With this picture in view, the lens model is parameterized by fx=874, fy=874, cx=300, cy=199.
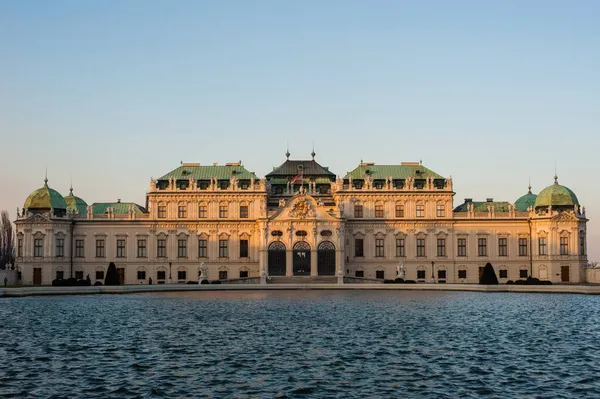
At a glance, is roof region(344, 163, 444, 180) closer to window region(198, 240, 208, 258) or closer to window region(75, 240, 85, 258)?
window region(198, 240, 208, 258)

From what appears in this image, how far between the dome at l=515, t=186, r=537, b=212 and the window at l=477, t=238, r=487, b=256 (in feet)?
24.7

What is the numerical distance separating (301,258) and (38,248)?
34.1m

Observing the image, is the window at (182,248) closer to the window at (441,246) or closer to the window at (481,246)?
the window at (441,246)

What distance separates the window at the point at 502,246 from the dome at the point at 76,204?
56691 millimetres

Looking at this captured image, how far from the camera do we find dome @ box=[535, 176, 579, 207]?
113250mm

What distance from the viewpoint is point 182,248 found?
117 meters

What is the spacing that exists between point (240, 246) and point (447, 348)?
74.1 meters

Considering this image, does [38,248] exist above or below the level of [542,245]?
above

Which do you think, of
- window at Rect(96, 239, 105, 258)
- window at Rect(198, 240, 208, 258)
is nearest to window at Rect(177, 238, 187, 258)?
window at Rect(198, 240, 208, 258)

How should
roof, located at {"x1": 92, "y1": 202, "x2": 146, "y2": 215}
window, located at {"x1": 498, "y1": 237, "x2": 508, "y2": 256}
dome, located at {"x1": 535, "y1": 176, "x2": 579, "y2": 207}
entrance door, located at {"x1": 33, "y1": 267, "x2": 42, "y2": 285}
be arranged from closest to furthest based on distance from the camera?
1. entrance door, located at {"x1": 33, "y1": 267, "x2": 42, "y2": 285}
2. dome, located at {"x1": 535, "y1": 176, "x2": 579, "y2": 207}
3. window, located at {"x1": 498, "y1": 237, "x2": 508, "y2": 256}
4. roof, located at {"x1": 92, "y1": 202, "x2": 146, "y2": 215}

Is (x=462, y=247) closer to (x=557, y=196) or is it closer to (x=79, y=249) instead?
(x=557, y=196)

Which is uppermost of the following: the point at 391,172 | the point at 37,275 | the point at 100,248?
the point at 391,172

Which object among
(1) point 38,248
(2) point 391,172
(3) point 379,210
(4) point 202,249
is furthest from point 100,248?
(2) point 391,172

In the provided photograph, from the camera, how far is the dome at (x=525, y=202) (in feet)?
398
